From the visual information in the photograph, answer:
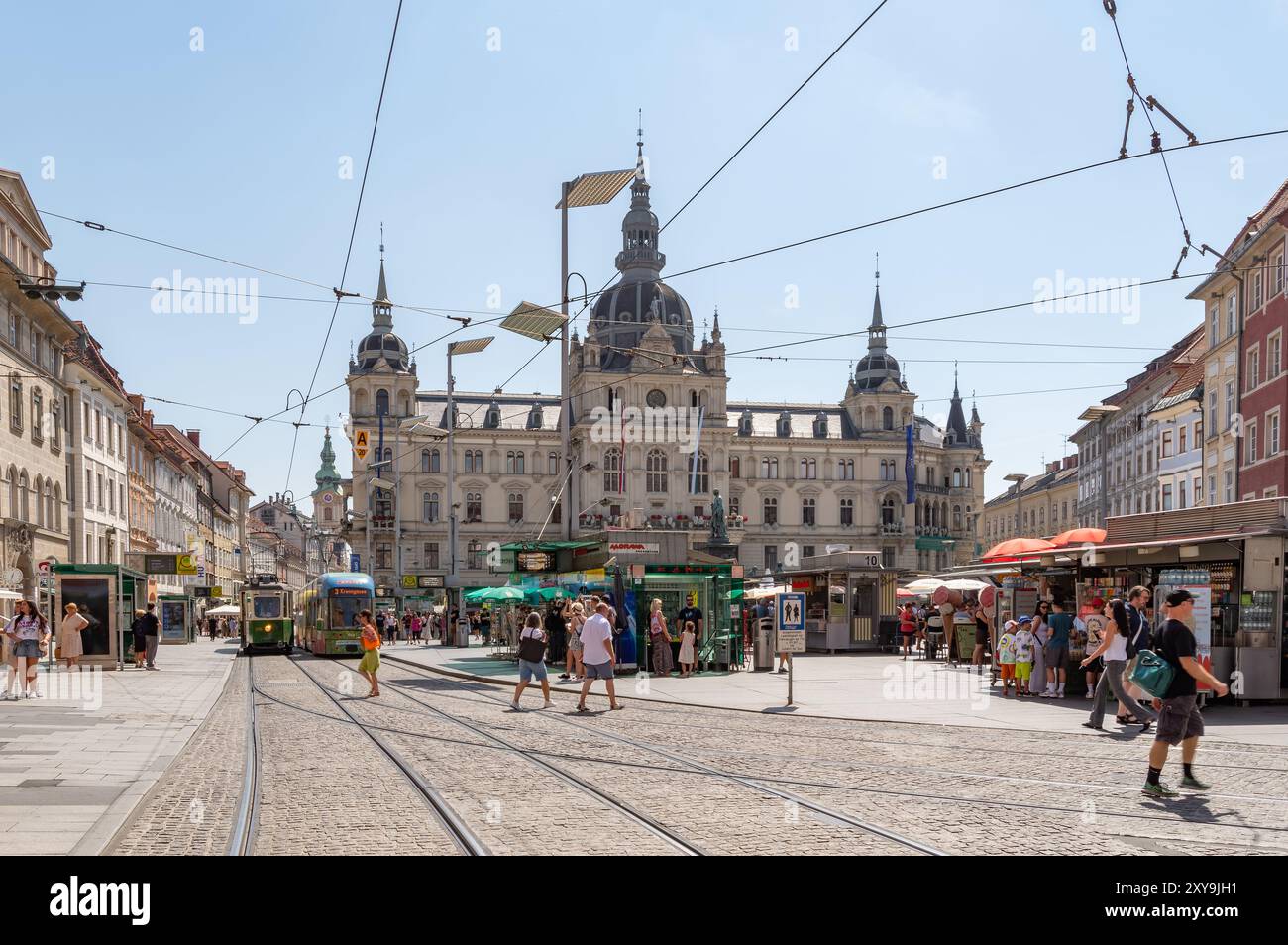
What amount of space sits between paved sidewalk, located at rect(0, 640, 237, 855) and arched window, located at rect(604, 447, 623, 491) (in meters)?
72.5

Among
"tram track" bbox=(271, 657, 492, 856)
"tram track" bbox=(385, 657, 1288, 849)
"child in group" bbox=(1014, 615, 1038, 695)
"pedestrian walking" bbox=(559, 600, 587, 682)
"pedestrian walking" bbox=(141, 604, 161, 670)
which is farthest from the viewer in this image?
"pedestrian walking" bbox=(141, 604, 161, 670)

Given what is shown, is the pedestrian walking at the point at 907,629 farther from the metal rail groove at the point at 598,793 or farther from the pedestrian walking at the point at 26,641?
the pedestrian walking at the point at 26,641

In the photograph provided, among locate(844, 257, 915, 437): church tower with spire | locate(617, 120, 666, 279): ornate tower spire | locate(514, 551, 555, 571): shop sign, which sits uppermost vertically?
locate(617, 120, 666, 279): ornate tower spire

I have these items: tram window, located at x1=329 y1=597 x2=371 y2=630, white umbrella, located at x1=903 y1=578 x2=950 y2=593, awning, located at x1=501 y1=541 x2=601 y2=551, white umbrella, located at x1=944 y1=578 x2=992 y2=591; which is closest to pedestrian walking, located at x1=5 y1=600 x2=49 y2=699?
awning, located at x1=501 y1=541 x2=601 y2=551

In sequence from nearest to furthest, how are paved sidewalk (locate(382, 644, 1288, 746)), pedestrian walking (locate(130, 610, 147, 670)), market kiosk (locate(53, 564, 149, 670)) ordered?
paved sidewalk (locate(382, 644, 1288, 746)) → market kiosk (locate(53, 564, 149, 670)) → pedestrian walking (locate(130, 610, 147, 670))

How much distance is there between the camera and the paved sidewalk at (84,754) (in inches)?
340

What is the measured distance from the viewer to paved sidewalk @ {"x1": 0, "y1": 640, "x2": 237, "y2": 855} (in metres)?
8.62

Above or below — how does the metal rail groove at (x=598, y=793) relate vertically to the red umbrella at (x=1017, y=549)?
below

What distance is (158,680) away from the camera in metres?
28.1

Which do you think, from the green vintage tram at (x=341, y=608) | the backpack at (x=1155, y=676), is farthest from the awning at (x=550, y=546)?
the backpack at (x=1155, y=676)

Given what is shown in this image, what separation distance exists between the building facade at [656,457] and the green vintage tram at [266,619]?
45054 mm

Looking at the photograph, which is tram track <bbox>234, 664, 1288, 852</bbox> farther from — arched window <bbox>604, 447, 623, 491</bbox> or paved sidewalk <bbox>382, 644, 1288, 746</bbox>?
arched window <bbox>604, 447, 623, 491</bbox>

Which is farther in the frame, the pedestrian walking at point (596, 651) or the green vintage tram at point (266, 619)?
the green vintage tram at point (266, 619)
